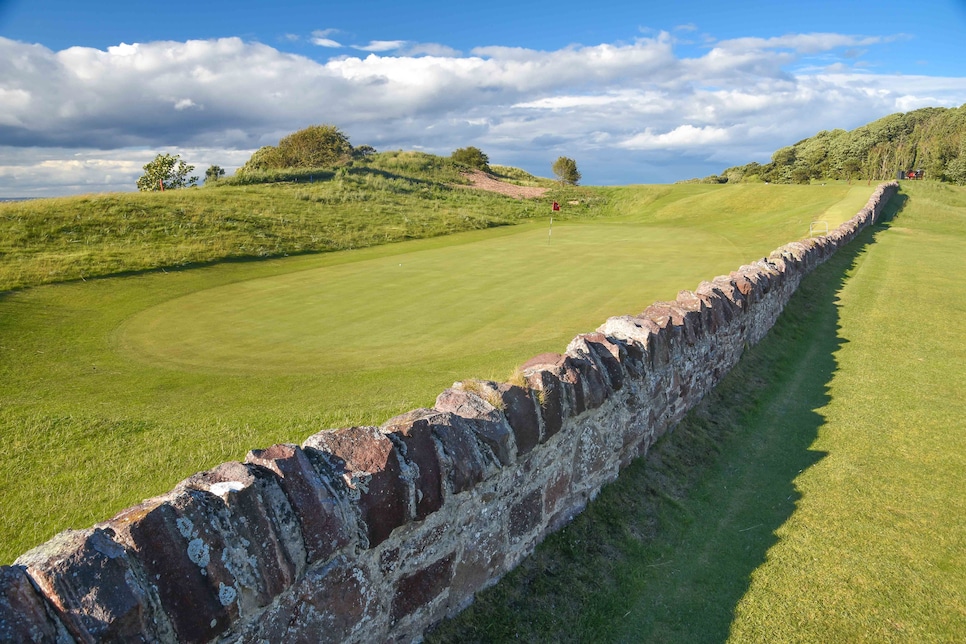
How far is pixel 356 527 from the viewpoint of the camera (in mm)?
2836

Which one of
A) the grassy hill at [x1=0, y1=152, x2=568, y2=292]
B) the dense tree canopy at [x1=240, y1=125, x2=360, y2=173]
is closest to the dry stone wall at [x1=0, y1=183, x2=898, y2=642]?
the grassy hill at [x1=0, y1=152, x2=568, y2=292]

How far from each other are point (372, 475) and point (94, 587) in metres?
1.18

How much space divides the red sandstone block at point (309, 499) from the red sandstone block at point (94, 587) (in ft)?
2.00

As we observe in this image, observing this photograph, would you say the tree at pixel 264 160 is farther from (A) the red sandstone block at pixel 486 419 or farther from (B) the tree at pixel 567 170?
(A) the red sandstone block at pixel 486 419

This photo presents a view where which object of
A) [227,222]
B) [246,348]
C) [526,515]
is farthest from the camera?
[227,222]

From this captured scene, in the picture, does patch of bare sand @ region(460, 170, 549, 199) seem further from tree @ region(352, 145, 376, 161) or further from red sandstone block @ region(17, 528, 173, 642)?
red sandstone block @ region(17, 528, 173, 642)

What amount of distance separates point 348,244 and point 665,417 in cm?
2159

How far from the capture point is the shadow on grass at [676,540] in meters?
3.87

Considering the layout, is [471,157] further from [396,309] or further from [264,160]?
[396,309]

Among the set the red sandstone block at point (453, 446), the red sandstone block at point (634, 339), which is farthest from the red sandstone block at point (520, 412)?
the red sandstone block at point (634, 339)

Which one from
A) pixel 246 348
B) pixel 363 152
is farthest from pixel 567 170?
pixel 246 348

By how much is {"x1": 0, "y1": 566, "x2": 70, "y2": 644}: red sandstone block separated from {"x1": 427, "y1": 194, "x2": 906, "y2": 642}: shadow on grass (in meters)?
2.04

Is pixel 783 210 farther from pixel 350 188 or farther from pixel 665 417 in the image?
pixel 665 417

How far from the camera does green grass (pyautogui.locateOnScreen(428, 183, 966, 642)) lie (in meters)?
3.96
